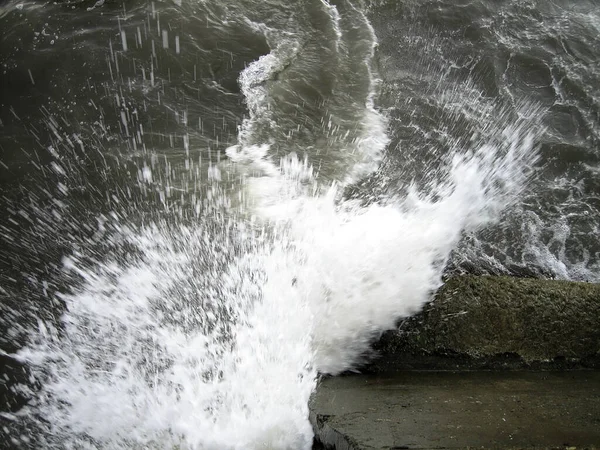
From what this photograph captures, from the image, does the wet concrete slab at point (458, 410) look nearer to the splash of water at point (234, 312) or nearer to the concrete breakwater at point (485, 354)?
the concrete breakwater at point (485, 354)

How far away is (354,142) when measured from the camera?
459 cm

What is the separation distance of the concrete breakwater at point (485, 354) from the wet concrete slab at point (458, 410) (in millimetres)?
10

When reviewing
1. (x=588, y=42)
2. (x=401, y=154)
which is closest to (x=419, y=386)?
(x=401, y=154)

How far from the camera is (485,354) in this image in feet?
10.1

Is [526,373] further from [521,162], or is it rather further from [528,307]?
[521,162]

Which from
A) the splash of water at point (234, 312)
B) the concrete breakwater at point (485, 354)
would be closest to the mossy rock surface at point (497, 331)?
the concrete breakwater at point (485, 354)

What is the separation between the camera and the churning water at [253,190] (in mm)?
3115

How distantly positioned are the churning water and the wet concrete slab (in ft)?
0.76

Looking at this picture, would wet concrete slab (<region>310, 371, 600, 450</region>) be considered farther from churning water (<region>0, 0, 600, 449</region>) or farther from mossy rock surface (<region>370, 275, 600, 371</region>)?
churning water (<region>0, 0, 600, 449</region>)

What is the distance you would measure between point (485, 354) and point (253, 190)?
2.02 m

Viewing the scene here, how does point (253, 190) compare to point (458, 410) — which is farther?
point (253, 190)

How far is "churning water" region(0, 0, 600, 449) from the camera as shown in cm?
312

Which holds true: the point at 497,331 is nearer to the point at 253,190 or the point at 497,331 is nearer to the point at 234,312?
the point at 234,312

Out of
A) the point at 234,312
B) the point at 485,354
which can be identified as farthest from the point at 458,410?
the point at 234,312
